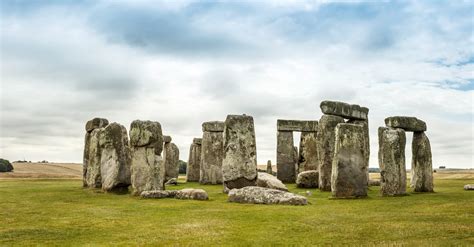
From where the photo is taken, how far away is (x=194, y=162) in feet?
112

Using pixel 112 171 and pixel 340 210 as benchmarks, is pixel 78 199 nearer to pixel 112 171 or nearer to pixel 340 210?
pixel 112 171

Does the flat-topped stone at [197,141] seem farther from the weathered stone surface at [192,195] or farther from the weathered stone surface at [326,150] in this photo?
the weathered stone surface at [192,195]

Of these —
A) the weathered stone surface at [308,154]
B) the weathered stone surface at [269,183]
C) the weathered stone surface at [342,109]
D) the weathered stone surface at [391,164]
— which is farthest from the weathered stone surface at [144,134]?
the weathered stone surface at [308,154]

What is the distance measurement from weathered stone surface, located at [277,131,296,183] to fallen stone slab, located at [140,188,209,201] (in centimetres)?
1477

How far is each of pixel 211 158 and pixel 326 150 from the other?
9.55 meters

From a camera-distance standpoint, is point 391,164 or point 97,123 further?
point 97,123

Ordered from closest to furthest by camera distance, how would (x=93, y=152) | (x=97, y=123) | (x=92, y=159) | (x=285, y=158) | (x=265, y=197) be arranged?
1. (x=265, y=197)
2. (x=93, y=152)
3. (x=92, y=159)
4. (x=97, y=123)
5. (x=285, y=158)

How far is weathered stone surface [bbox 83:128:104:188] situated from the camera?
23016 millimetres

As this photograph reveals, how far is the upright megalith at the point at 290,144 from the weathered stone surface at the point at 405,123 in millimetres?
10307

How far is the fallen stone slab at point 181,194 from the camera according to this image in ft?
57.3

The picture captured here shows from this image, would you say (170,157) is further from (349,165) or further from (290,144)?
(349,165)

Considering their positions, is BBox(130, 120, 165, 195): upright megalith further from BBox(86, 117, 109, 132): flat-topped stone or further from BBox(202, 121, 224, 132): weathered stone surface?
BBox(202, 121, 224, 132): weathered stone surface

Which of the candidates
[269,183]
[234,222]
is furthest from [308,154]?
[234,222]

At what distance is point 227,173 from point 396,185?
22.1ft
